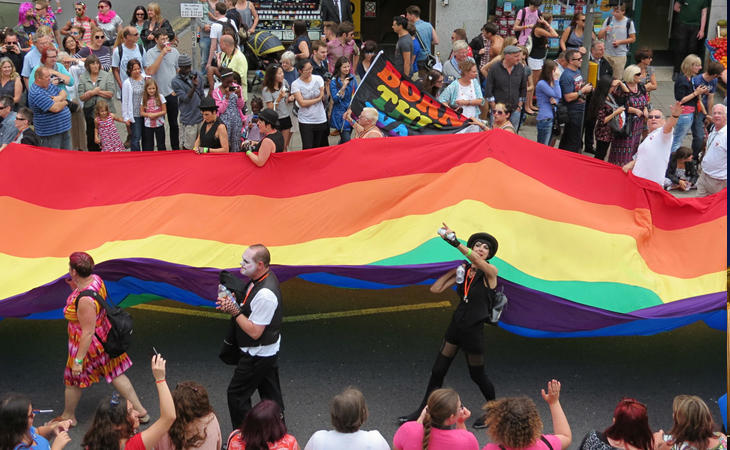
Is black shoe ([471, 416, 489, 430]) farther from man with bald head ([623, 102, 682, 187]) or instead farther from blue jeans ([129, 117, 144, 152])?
blue jeans ([129, 117, 144, 152])

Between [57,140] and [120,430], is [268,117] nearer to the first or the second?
[57,140]

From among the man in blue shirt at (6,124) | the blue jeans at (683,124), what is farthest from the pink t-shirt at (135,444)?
the blue jeans at (683,124)

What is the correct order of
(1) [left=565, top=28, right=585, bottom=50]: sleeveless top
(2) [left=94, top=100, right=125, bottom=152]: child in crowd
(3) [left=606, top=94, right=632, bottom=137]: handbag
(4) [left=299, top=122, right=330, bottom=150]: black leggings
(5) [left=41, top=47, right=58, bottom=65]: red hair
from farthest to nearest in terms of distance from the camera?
(1) [left=565, top=28, right=585, bottom=50]: sleeveless top, (4) [left=299, top=122, right=330, bottom=150]: black leggings, (5) [left=41, top=47, right=58, bottom=65]: red hair, (3) [left=606, top=94, right=632, bottom=137]: handbag, (2) [left=94, top=100, right=125, bottom=152]: child in crowd

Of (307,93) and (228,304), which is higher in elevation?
(307,93)

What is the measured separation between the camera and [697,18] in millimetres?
16484

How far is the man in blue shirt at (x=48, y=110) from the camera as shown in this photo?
1078 cm

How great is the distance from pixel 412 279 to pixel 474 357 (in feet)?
2.78

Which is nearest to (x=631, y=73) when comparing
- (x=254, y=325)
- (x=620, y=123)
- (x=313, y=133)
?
(x=620, y=123)

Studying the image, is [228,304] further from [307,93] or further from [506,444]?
[307,93]

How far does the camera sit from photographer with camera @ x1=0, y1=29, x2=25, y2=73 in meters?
12.9

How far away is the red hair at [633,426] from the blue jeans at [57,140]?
856cm

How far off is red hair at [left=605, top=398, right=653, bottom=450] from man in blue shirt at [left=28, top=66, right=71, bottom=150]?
27.6ft

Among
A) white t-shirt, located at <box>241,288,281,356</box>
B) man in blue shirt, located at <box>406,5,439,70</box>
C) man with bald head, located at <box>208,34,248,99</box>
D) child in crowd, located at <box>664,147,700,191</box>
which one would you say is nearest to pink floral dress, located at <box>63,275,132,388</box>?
white t-shirt, located at <box>241,288,281,356</box>

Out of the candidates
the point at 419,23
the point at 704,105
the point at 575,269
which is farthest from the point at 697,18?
the point at 575,269
